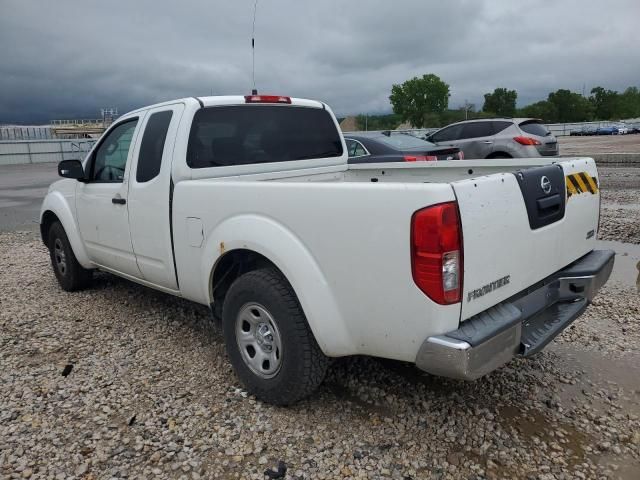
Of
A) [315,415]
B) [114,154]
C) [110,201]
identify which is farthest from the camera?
[114,154]

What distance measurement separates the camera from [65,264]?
5.41 meters

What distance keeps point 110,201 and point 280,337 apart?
2.27m

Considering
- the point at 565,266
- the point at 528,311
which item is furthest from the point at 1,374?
the point at 565,266

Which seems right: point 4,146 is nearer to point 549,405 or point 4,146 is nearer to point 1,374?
point 1,374

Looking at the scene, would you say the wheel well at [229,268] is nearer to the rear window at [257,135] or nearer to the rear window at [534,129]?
the rear window at [257,135]

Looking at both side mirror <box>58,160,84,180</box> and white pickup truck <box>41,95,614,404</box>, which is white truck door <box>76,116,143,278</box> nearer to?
white pickup truck <box>41,95,614,404</box>

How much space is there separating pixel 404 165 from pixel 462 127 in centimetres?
1014

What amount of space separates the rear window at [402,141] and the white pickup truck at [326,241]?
5223 mm

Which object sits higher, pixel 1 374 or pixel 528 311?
pixel 528 311

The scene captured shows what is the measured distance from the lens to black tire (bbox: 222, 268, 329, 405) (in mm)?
2844

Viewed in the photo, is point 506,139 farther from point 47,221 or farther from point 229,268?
point 229,268

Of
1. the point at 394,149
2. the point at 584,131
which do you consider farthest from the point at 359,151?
the point at 584,131

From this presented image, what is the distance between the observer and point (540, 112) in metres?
91.8

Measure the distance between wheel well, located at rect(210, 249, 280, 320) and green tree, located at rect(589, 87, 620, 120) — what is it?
112 m
